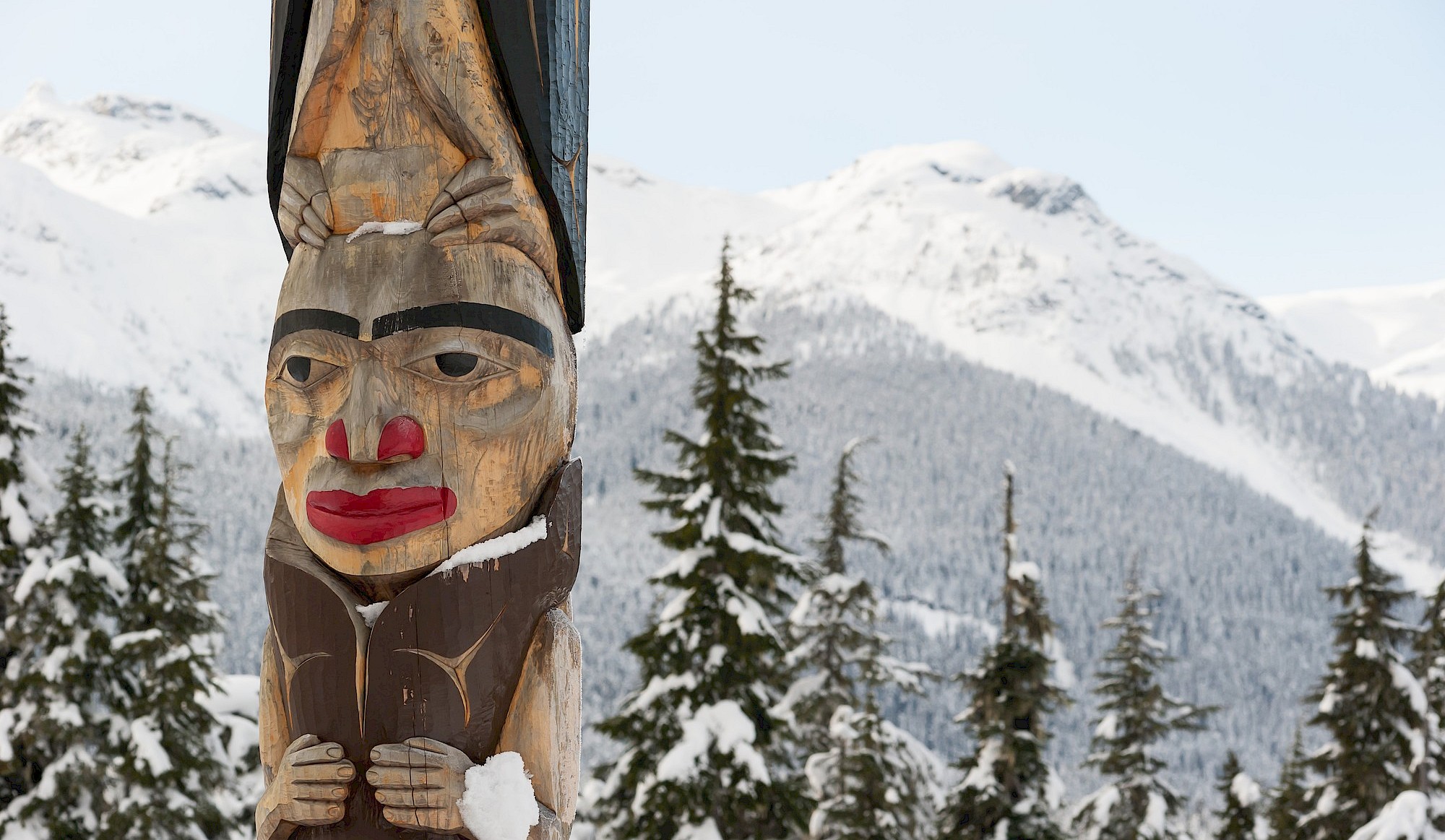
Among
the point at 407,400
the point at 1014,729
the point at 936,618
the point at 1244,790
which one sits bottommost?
the point at 1244,790

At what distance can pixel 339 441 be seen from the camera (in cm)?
388

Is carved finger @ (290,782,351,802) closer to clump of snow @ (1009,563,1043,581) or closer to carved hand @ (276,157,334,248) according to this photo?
carved hand @ (276,157,334,248)

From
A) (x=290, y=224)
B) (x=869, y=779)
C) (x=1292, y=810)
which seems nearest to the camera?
(x=290, y=224)

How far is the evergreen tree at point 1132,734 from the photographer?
18641mm

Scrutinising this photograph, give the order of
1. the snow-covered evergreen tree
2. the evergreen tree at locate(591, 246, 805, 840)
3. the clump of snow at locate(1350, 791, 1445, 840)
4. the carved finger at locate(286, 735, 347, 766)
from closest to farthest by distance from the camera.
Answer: the carved finger at locate(286, 735, 347, 766) < the clump of snow at locate(1350, 791, 1445, 840) < the evergreen tree at locate(591, 246, 805, 840) < the snow-covered evergreen tree

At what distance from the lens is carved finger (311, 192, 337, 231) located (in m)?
4.15

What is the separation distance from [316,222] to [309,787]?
6.38ft

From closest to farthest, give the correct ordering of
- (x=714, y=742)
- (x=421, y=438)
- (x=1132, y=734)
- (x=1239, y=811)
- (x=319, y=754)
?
(x=319, y=754) < (x=421, y=438) < (x=714, y=742) < (x=1132, y=734) < (x=1239, y=811)

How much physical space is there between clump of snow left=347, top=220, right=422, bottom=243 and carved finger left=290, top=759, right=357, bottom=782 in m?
1.79

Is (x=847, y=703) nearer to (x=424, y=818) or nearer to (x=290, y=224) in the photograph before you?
(x=424, y=818)

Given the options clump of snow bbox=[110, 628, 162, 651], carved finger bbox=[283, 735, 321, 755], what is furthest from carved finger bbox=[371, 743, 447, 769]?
clump of snow bbox=[110, 628, 162, 651]

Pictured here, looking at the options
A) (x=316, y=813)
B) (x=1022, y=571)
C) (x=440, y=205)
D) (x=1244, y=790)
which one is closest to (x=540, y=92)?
(x=440, y=205)

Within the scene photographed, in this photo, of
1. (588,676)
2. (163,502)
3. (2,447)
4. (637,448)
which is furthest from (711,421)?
(637,448)

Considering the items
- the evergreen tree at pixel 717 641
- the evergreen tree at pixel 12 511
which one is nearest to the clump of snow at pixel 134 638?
the evergreen tree at pixel 12 511
